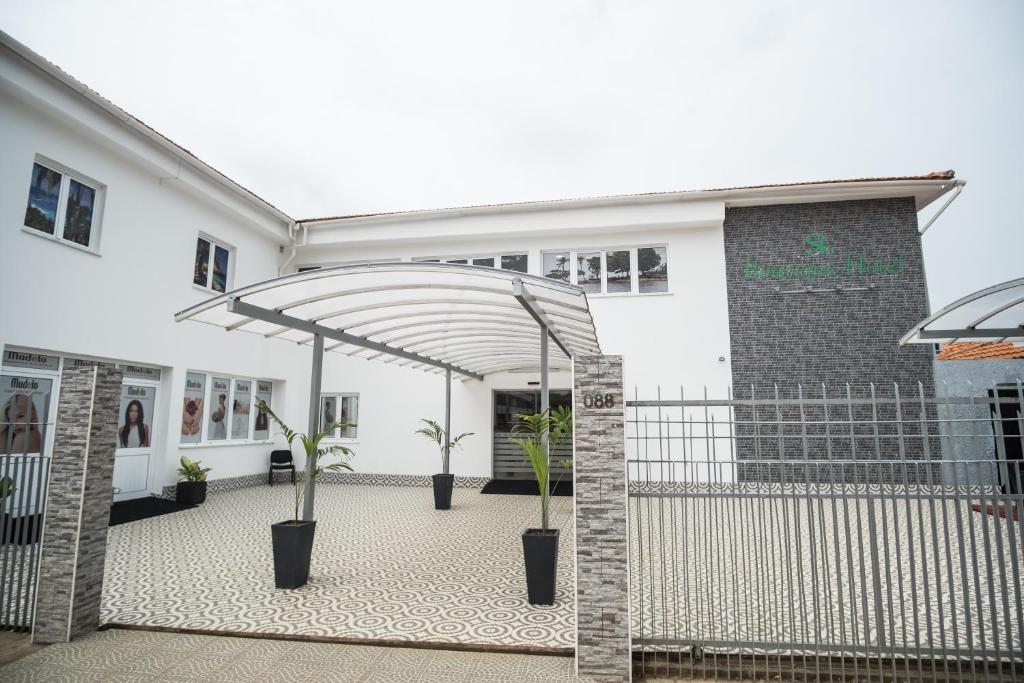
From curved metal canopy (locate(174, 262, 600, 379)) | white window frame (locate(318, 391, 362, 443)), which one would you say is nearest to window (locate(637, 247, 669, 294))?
curved metal canopy (locate(174, 262, 600, 379))

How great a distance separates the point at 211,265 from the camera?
12531mm

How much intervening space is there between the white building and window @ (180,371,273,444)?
47 millimetres

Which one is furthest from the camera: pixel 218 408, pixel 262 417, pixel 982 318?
pixel 262 417

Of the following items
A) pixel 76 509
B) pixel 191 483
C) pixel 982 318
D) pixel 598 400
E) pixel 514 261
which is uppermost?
pixel 514 261

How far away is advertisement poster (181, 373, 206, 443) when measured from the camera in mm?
11672

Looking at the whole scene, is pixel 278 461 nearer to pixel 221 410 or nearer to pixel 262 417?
pixel 262 417

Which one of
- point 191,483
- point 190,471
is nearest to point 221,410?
point 190,471

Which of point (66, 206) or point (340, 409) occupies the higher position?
point (66, 206)

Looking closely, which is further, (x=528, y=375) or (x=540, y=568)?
(x=528, y=375)

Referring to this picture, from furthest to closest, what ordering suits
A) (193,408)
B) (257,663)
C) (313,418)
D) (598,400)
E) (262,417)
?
1. (262,417)
2. (193,408)
3. (313,418)
4. (598,400)
5. (257,663)

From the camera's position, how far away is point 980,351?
11.7 meters

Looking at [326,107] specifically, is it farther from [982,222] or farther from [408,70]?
[982,222]

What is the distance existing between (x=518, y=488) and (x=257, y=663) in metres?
9.71

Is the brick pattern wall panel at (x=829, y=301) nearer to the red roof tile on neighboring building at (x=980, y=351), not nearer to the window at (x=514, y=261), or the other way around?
the red roof tile on neighboring building at (x=980, y=351)
